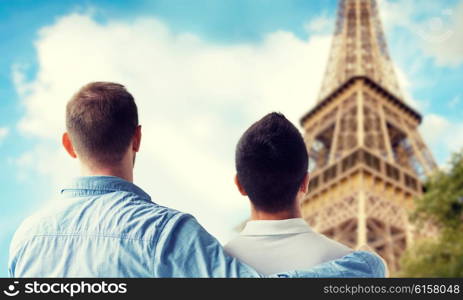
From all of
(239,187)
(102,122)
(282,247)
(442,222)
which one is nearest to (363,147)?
(442,222)

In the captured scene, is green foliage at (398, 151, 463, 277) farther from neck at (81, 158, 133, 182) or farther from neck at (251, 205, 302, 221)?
neck at (81, 158, 133, 182)

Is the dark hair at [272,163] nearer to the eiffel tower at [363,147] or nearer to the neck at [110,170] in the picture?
the neck at [110,170]

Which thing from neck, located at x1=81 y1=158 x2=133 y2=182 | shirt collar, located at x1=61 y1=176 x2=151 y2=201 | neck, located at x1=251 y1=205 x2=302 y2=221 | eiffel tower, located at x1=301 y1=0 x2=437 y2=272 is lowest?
neck, located at x1=251 y1=205 x2=302 y2=221

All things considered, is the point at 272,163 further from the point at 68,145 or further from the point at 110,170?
the point at 68,145

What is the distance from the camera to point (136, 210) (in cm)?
170

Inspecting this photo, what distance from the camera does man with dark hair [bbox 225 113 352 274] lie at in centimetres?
180

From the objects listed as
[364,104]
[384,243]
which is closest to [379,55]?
[364,104]

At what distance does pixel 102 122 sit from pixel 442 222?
10304mm

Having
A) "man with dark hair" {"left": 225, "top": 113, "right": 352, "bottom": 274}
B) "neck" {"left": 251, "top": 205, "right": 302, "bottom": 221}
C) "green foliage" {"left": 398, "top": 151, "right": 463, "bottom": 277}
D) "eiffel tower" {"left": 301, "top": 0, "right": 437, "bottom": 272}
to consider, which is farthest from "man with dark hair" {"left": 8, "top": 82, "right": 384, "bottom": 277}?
"eiffel tower" {"left": 301, "top": 0, "right": 437, "bottom": 272}

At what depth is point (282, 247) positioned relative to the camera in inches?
71.0

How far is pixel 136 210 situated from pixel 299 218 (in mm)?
551

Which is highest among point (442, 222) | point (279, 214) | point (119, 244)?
point (442, 222)

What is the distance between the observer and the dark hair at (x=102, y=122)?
1.82 meters

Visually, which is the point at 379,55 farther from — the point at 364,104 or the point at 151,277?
the point at 151,277
